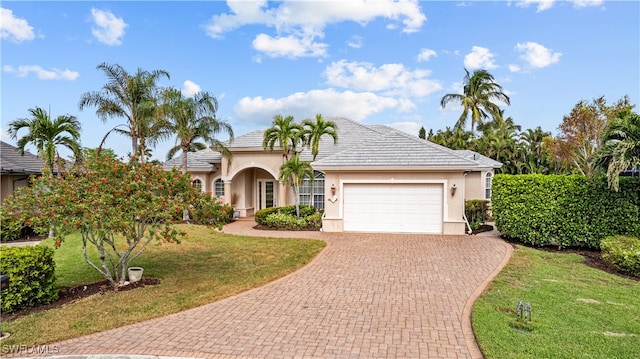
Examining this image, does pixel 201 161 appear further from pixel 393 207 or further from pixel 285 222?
pixel 393 207

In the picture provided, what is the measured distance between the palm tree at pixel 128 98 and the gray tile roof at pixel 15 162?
4.60 meters

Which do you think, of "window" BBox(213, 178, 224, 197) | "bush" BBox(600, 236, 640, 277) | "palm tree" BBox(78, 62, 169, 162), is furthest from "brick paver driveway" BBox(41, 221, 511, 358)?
"palm tree" BBox(78, 62, 169, 162)

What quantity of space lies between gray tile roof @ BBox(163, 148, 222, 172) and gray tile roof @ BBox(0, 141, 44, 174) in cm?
737

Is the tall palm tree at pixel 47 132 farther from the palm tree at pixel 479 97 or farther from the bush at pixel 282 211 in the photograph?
the palm tree at pixel 479 97

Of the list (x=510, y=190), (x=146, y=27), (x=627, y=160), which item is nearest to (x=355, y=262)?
(x=510, y=190)

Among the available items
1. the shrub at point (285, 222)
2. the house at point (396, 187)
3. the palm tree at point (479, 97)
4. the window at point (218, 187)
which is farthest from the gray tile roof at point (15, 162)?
the palm tree at point (479, 97)

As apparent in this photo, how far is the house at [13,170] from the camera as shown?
18.8m

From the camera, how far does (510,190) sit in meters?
13.6

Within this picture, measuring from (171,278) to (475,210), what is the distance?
52.5 feet

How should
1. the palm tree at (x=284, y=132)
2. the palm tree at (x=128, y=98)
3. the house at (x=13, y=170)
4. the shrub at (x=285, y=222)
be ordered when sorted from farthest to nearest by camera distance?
the palm tree at (x=128, y=98) < the house at (x=13, y=170) < the palm tree at (x=284, y=132) < the shrub at (x=285, y=222)

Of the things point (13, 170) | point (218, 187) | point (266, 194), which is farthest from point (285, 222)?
point (13, 170)

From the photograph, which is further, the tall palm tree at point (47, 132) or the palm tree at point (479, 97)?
the palm tree at point (479, 97)

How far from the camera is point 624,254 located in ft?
31.7

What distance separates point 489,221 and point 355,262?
528 inches
